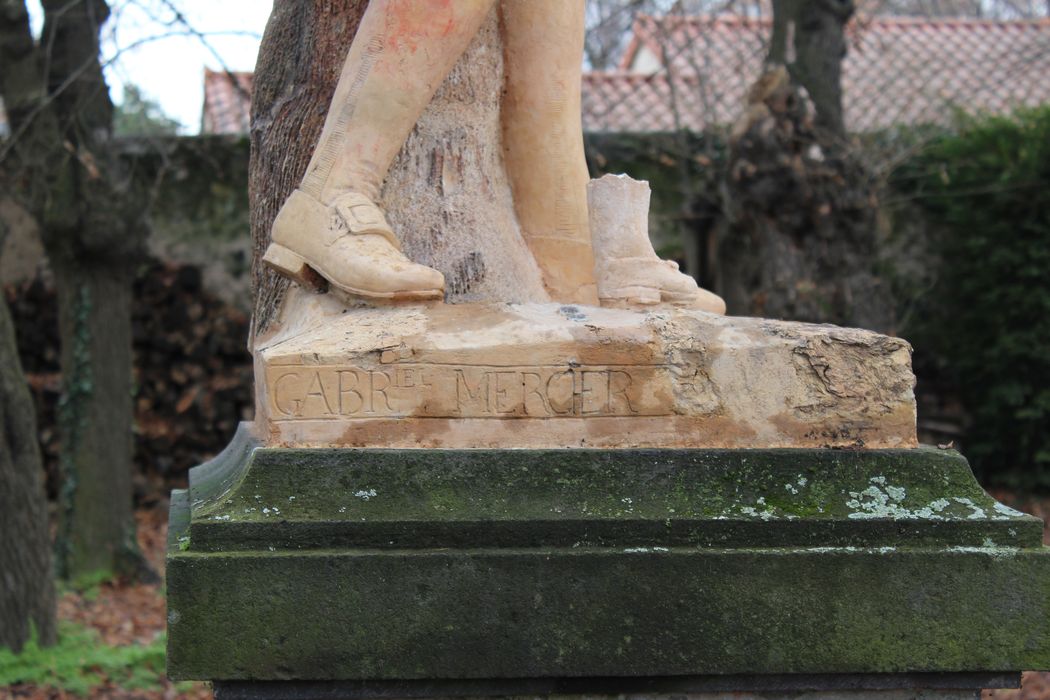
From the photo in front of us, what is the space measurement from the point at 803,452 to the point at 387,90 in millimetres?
1036

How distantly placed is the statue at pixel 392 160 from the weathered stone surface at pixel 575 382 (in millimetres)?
120

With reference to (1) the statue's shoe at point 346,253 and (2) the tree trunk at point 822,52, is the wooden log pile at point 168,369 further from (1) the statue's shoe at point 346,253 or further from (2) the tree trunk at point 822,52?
(1) the statue's shoe at point 346,253

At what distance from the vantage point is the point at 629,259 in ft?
9.28

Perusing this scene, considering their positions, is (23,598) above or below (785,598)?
below

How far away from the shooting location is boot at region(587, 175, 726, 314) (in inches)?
110

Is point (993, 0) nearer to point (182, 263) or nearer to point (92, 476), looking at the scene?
point (182, 263)

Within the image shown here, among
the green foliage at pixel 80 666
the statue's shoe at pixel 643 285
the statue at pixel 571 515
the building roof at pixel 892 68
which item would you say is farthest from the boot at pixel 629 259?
the building roof at pixel 892 68

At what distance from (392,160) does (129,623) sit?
458 centimetres

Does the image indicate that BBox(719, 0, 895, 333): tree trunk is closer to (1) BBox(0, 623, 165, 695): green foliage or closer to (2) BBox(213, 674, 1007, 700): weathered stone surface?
(1) BBox(0, 623, 165, 695): green foliage

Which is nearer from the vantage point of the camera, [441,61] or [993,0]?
→ [441,61]

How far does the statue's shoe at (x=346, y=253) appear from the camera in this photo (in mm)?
2557

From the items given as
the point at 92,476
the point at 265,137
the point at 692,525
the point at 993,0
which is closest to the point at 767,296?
the point at 92,476

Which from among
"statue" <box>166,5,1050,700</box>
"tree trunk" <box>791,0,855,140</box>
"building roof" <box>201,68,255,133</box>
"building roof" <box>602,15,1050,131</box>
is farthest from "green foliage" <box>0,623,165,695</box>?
"building roof" <box>602,15,1050,131</box>

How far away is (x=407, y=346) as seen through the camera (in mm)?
2406
